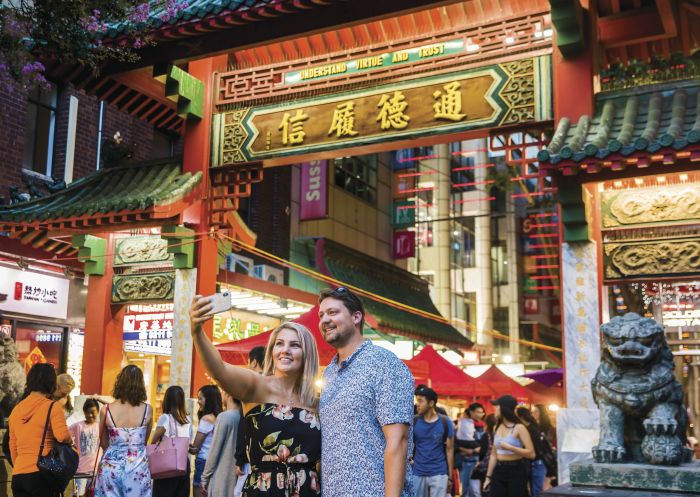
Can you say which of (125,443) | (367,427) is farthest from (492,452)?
(367,427)

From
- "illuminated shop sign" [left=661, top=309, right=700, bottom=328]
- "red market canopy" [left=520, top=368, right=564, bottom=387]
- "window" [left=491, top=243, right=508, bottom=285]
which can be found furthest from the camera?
"window" [left=491, top=243, right=508, bottom=285]

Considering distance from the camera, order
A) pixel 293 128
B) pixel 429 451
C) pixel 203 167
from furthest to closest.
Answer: pixel 203 167 → pixel 293 128 → pixel 429 451

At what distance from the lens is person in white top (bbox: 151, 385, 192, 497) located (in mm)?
8258

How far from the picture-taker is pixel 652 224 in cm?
1016

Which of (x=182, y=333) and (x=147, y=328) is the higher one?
(x=147, y=328)

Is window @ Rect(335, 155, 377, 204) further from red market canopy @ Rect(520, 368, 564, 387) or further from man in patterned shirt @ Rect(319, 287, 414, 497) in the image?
man in patterned shirt @ Rect(319, 287, 414, 497)

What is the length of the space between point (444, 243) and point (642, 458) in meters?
29.4

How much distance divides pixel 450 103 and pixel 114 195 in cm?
530

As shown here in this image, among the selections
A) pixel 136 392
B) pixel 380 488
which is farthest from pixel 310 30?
pixel 380 488

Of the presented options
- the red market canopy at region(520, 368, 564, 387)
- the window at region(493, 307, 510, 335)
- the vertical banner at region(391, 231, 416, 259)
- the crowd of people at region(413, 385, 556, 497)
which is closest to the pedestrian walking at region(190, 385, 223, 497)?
the crowd of people at region(413, 385, 556, 497)

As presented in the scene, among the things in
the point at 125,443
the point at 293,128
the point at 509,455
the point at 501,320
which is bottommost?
the point at 509,455

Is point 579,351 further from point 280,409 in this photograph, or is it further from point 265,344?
point 280,409

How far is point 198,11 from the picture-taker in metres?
11.2

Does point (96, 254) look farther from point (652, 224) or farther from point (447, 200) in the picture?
point (447, 200)
